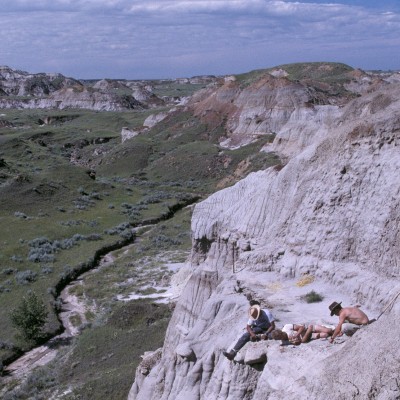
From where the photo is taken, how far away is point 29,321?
27797 millimetres

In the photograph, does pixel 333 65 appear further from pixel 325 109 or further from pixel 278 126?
pixel 325 109

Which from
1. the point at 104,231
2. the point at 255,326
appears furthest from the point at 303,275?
the point at 104,231

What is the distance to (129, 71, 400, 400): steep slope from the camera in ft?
30.1

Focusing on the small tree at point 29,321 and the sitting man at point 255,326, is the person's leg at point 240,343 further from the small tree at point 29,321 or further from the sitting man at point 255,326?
the small tree at point 29,321

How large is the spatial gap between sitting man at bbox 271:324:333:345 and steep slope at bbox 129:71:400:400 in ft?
0.88

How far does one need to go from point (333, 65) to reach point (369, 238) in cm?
13574

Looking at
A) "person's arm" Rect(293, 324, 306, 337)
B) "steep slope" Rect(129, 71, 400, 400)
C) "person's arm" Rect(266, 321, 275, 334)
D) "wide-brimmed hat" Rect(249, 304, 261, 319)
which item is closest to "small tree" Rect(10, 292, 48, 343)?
"steep slope" Rect(129, 71, 400, 400)

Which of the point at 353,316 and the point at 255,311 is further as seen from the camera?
the point at 255,311

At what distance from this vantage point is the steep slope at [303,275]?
361 inches

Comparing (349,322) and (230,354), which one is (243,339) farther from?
(349,322)

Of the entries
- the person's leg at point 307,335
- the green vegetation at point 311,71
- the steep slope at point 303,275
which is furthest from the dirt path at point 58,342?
the green vegetation at point 311,71

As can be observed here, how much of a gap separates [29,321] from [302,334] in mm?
20209

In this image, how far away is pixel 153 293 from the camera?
32156 mm

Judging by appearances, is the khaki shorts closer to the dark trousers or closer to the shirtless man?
the shirtless man
